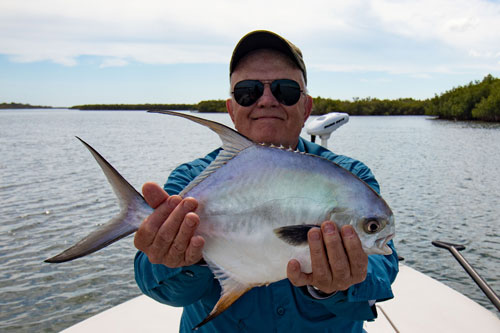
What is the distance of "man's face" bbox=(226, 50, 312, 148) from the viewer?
264 cm

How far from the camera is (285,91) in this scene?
8.61 ft

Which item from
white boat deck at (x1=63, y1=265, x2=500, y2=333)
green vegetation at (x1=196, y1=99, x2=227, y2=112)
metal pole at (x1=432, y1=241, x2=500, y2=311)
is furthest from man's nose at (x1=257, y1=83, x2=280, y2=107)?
green vegetation at (x1=196, y1=99, x2=227, y2=112)

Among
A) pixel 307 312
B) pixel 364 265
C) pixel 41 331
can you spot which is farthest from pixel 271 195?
pixel 41 331

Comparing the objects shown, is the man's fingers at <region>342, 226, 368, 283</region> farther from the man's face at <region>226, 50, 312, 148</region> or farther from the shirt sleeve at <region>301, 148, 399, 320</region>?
the man's face at <region>226, 50, 312, 148</region>

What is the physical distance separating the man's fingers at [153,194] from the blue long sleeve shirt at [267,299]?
1.32 feet

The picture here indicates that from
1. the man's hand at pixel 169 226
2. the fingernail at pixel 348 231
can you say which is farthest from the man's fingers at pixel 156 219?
the fingernail at pixel 348 231

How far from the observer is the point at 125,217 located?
1.62 meters

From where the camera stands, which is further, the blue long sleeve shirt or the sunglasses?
the sunglasses

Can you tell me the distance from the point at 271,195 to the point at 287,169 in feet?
0.43

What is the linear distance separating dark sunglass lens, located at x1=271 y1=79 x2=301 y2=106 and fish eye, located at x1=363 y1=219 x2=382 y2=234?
3.92 ft

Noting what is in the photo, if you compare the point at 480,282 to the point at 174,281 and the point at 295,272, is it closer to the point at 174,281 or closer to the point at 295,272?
the point at 295,272

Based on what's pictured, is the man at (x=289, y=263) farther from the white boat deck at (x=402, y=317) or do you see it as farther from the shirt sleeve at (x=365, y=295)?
the white boat deck at (x=402, y=317)

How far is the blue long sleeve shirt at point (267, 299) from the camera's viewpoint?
1.93 meters

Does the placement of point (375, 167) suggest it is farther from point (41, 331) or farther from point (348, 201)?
point (348, 201)
